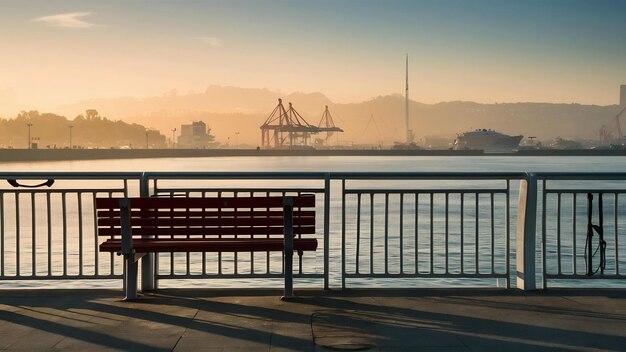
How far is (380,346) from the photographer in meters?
5.71

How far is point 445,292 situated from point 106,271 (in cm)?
1080

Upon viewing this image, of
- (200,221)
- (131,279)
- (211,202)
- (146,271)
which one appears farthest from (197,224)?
(146,271)

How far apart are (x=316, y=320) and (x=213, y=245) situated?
1209 millimetres

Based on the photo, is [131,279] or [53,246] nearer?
[131,279]

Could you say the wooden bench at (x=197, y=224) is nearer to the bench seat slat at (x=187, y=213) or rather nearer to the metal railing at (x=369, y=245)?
the bench seat slat at (x=187, y=213)

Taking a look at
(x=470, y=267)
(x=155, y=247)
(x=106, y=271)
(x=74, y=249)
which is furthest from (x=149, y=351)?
(x=74, y=249)

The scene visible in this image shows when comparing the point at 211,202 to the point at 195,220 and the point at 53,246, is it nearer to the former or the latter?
the point at 195,220

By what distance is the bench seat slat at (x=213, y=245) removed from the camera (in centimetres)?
718

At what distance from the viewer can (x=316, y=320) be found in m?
6.59

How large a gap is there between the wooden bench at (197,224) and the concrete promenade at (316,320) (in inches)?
18.9

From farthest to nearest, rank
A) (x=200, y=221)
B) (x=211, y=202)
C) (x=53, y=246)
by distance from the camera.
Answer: (x=53, y=246)
(x=200, y=221)
(x=211, y=202)

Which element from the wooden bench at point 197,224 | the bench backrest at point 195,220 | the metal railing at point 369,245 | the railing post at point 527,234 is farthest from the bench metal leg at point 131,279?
the railing post at point 527,234

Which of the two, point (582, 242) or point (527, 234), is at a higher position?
point (527, 234)

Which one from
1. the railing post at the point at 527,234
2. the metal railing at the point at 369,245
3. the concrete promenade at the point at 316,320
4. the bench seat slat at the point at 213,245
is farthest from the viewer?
the railing post at the point at 527,234
